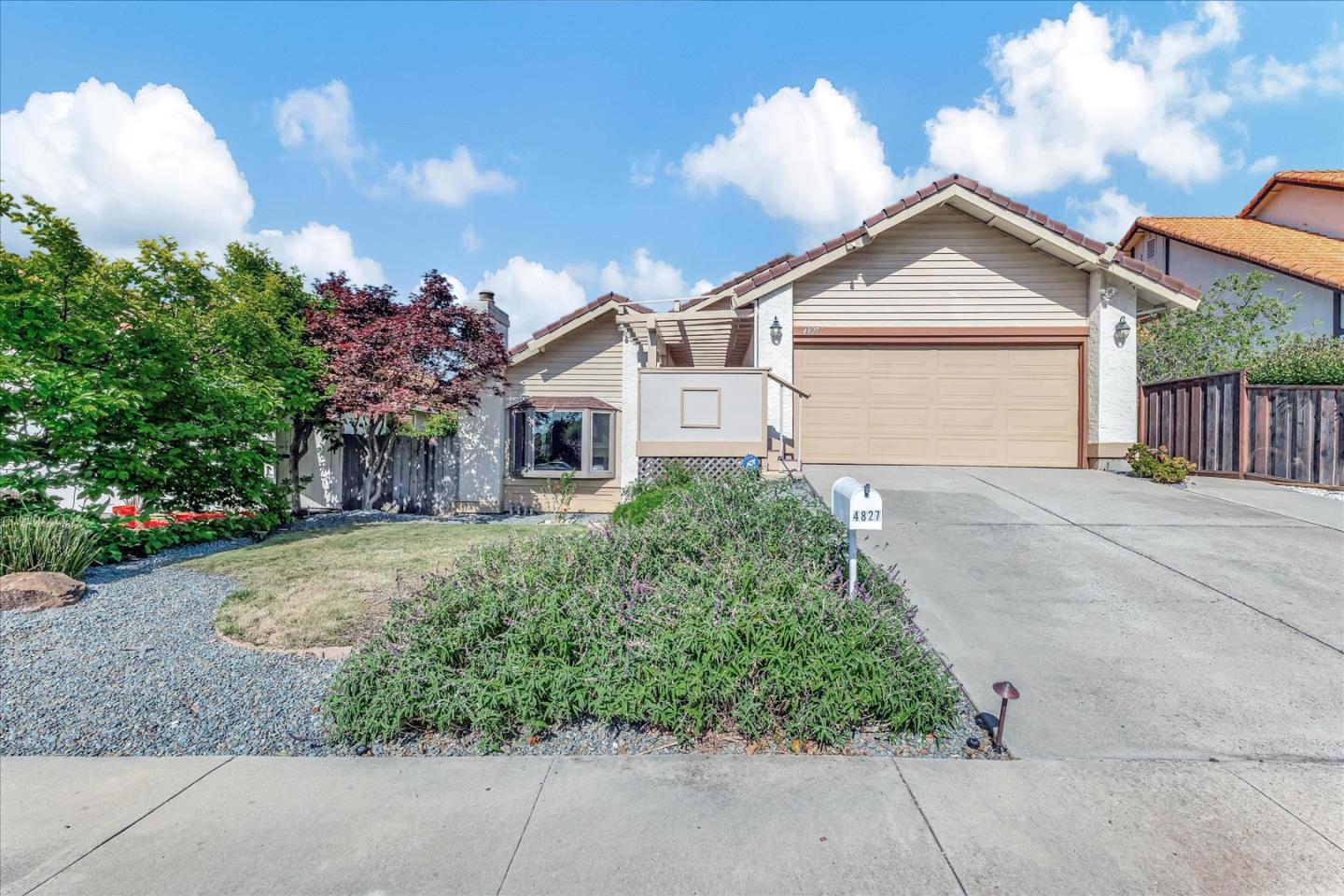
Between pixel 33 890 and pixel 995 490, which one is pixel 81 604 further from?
pixel 995 490

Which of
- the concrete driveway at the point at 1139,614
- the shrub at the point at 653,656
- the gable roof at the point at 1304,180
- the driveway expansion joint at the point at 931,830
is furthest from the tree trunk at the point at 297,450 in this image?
the gable roof at the point at 1304,180

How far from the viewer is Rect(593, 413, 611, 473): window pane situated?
1341 centimetres

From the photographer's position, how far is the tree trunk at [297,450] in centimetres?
1180

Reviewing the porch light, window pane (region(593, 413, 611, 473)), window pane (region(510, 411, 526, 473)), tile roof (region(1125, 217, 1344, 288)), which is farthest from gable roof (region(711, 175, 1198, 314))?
tile roof (region(1125, 217, 1344, 288))

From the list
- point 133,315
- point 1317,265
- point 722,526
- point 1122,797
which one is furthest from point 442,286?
point 1317,265

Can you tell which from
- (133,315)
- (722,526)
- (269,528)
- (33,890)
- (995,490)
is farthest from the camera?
(269,528)

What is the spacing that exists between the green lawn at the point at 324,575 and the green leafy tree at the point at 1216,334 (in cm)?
1564

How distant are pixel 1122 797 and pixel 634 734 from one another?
2383 millimetres

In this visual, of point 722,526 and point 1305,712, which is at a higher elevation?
point 722,526

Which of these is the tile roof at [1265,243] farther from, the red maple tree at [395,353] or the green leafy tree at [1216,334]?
the red maple tree at [395,353]

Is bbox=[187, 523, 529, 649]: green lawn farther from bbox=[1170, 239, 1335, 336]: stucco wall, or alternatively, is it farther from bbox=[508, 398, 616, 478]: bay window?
bbox=[1170, 239, 1335, 336]: stucco wall

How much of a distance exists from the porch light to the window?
911 centimetres

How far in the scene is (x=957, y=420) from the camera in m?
11.6

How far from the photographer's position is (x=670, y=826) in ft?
9.48
